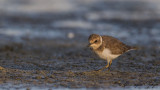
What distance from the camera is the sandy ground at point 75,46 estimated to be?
6473mm

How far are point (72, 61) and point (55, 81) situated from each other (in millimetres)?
2215

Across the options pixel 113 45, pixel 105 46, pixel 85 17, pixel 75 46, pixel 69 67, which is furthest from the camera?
pixel 85 17

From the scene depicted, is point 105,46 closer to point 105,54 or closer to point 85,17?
point 105,54

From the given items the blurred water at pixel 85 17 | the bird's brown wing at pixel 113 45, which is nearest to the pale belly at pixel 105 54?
the bird's brown wing at pixel 113 45

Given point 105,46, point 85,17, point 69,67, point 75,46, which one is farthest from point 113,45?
point 85,17

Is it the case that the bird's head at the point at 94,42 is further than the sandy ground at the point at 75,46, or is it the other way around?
the bird's head at the point at 94,42

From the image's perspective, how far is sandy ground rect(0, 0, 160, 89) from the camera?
6473 millimetres

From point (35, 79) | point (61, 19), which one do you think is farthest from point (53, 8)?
point (35, 79)

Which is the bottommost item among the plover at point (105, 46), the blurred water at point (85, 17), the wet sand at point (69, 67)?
the wet sand at point (69, 67)

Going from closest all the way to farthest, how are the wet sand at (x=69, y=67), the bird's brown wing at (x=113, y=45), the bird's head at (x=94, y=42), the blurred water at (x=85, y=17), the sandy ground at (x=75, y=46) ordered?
the wet sand at (x=69, y=67)
the sandy ground at (x=75, y=46)
the bird's head at (x=94, y=42)
the bird's brown wing at (x=113, y=45)
the blurred water at (x=85, y=17)

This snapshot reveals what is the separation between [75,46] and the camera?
10.7m

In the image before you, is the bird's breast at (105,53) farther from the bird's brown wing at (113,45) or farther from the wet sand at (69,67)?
the wet sand at (69,67)

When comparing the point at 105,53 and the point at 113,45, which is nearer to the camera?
the point at 105,53

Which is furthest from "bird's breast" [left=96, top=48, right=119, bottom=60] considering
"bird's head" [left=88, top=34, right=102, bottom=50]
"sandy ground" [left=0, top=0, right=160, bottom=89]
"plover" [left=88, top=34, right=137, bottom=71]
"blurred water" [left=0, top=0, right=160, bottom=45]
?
"blurred water" [left=0, top=0, right=160, bottom=45]
